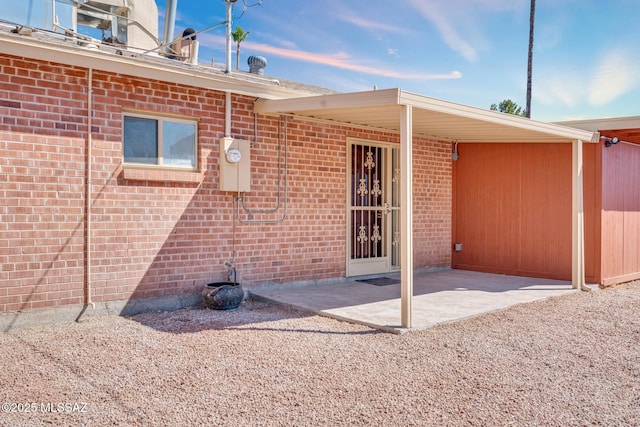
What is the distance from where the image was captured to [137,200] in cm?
570

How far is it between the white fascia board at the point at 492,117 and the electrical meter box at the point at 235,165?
93.0 inches

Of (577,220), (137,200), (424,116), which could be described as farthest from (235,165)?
(577,220)

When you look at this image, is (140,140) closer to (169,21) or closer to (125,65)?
(125,65)

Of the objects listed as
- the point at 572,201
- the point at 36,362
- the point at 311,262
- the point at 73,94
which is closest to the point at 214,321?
the point at 36,362

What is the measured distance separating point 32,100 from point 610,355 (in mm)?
6090

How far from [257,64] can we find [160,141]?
4.29m

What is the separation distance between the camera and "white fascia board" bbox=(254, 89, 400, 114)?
16.5ft

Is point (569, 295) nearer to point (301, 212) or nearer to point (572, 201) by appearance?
point (572, 201)

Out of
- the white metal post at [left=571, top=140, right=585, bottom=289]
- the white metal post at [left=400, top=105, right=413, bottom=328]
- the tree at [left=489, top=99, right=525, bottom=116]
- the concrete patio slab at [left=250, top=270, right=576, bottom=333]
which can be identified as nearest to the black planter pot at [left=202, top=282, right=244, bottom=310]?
the concrete patio slab at [left=250, top=270, right=576, bottom=333]

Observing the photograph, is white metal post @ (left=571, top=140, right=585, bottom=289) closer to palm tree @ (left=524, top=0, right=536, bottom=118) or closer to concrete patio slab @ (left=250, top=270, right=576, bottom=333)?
concrete patio slab @ (left=250, top=270, right=576, bottom=333)

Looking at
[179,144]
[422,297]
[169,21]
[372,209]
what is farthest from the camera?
[169,21]

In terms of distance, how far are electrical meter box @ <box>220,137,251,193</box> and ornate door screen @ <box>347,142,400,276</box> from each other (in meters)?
2.03

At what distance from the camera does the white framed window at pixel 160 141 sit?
573 cm

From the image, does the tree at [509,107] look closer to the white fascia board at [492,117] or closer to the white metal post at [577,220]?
the white fascia board at [492,117]
